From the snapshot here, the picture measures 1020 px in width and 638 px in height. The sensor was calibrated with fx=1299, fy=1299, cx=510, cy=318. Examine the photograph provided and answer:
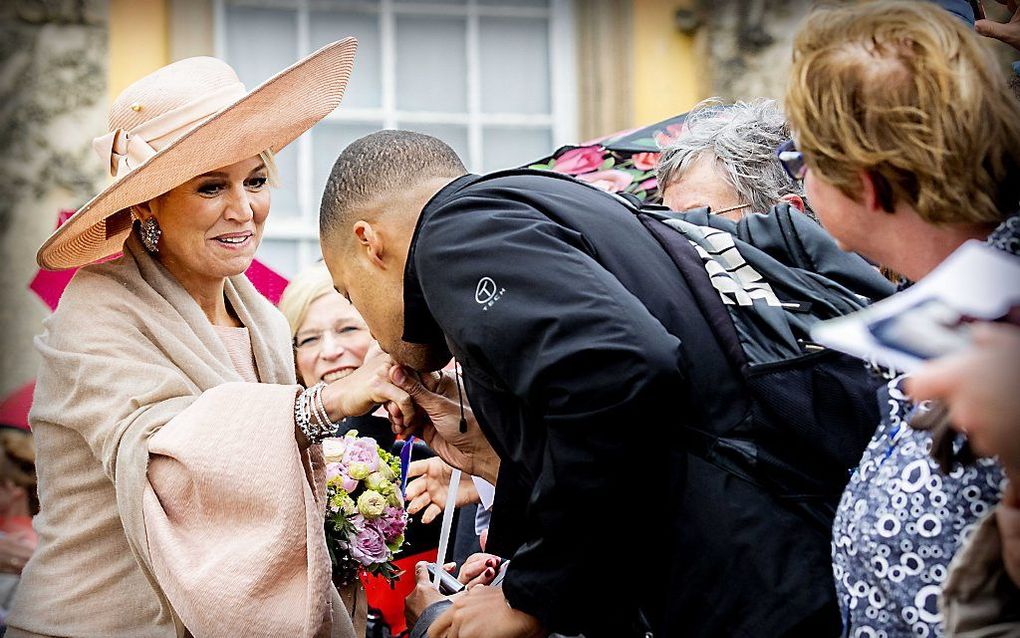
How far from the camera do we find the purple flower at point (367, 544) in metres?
3.53

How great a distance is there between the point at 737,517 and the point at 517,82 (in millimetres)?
6269

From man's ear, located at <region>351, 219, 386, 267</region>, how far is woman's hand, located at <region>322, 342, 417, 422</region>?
30 cm

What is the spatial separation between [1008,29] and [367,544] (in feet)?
6.91

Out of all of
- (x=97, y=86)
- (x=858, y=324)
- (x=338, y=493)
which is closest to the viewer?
(x=858, y=324)

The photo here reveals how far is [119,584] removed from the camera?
316 cm

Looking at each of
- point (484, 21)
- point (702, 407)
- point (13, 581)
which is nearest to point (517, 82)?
point (484, 21)

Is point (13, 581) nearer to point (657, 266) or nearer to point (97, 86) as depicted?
point (657, 266)

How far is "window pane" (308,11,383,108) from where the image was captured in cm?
797

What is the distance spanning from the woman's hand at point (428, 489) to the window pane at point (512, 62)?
4247mm

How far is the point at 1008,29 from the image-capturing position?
311 centimetres

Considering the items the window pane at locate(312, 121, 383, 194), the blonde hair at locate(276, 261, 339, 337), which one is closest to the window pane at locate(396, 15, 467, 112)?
the window pane at locate(312, 121, 383, 194)

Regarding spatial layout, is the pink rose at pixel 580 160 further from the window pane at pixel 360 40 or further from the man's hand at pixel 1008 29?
the window pane at pixel 360 40

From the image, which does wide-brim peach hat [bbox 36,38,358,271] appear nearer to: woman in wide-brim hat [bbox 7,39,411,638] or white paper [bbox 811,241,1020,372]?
woman in wide-brim hat [bbox 7,39,411,638]

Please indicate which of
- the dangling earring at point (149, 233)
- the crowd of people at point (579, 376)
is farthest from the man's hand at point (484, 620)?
the dangling earring at point (149, 233)
